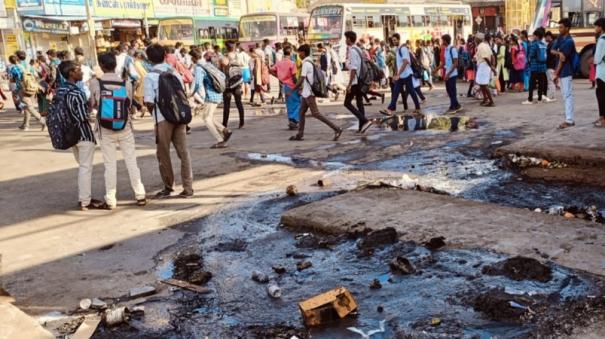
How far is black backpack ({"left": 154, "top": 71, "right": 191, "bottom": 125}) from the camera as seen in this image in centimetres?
694

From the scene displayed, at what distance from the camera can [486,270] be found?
4.18 metres

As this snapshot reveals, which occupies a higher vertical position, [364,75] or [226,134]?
[364,75]

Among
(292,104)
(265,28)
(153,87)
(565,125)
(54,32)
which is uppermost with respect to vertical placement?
(54,32)

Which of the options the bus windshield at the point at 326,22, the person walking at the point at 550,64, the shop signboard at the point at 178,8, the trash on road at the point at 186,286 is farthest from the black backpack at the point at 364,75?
the shop signboard at the point at 178,8

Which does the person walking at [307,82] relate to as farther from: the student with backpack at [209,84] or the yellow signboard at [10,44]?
the yellow signboard at [10,44]

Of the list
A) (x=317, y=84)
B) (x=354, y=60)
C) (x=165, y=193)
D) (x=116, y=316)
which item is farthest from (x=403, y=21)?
(x=116, y=316)

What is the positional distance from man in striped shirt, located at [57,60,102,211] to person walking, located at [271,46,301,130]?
18.7 feet

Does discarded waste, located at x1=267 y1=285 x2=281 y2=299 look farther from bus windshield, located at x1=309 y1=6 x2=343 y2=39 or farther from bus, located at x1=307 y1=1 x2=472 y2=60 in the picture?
bus windshield, located at x1=309 y1=6 x2=343 y2=39

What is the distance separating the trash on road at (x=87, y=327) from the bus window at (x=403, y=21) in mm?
26424

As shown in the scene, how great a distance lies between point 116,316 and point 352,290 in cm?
159

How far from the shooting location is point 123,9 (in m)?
38.2

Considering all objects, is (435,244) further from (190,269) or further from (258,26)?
(258,26)

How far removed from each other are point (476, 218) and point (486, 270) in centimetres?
118

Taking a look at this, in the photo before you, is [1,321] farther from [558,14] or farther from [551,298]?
[558,14]
